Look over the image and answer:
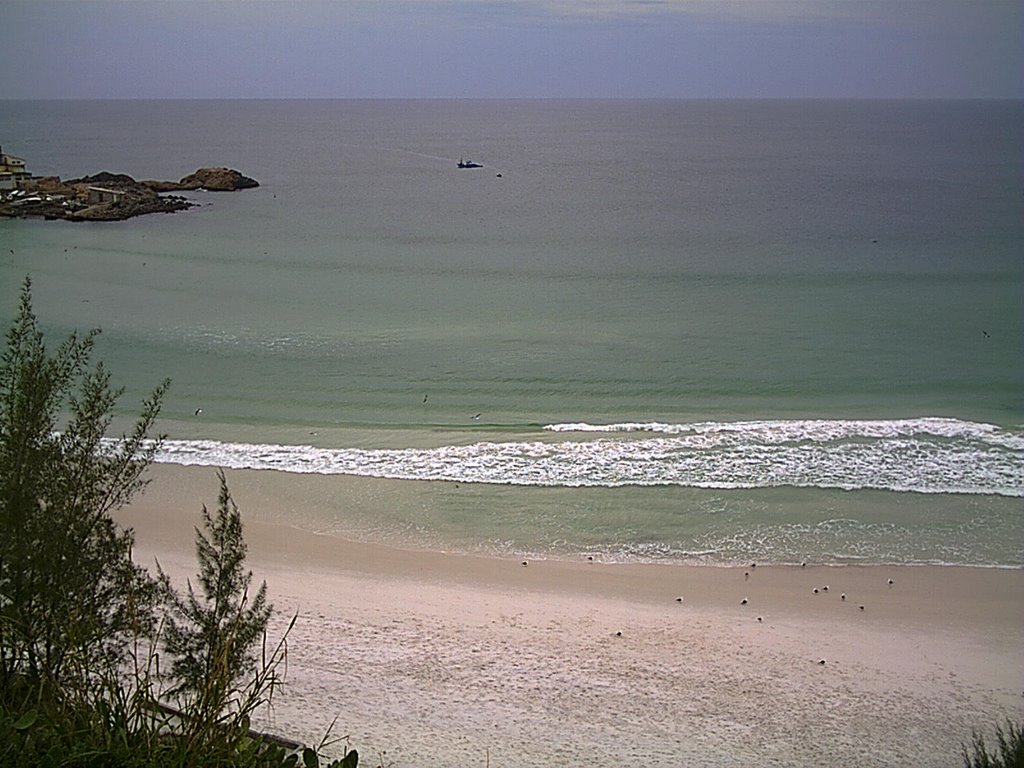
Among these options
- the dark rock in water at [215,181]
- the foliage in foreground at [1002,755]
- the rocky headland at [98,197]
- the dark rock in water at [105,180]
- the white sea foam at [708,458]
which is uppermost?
the dark rock in water at [215,181]

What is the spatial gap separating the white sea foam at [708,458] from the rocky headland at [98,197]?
2820 cm

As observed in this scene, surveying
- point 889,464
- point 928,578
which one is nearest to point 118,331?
point 889,464

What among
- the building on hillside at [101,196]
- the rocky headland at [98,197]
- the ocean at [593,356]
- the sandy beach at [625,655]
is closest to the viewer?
the sandy beach at [625,655]

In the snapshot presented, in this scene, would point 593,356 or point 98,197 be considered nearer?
point 593,356

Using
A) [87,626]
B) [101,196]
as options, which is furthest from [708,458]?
[101,196]

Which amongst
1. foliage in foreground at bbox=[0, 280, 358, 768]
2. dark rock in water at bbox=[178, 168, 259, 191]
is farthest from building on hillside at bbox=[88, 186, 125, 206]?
foliage in foreground at bbox=[0, 280, 358, 768]

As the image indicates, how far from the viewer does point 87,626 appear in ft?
16.0

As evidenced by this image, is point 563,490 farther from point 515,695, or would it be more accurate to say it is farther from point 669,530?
point 515,695

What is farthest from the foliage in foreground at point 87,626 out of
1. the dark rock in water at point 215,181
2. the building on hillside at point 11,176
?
the dark rock in water at point 215,181

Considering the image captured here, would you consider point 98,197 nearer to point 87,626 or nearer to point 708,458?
point 708,458

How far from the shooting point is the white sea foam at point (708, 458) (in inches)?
608

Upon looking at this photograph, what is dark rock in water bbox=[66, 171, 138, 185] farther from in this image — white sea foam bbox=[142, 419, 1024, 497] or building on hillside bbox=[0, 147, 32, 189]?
white sea foam bbox=[142, 419, 1024, 497]

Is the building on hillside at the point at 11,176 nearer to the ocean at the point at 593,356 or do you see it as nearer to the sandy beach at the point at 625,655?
the ocean at the point at 593,356

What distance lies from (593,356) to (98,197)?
30.6 metres
